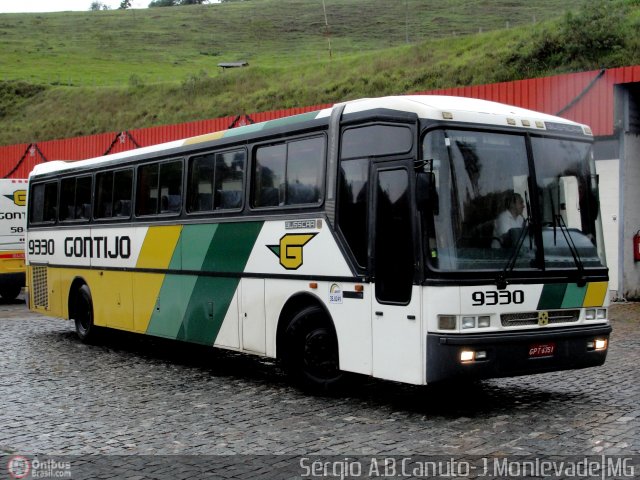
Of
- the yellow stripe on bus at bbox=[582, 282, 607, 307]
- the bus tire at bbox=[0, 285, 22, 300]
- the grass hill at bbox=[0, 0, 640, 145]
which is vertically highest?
the grass hill at bbox=[0, 0, 640, 145]

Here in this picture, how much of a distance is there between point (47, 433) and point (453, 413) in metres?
3.75

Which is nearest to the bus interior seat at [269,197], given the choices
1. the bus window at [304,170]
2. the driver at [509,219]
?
the bus window at [304,170]

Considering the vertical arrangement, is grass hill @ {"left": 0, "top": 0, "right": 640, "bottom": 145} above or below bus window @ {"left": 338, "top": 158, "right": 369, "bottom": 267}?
above

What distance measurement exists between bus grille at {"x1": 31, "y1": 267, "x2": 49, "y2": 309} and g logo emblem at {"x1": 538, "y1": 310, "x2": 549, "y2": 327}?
10.6 m

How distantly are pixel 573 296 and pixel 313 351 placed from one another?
2.79 metres

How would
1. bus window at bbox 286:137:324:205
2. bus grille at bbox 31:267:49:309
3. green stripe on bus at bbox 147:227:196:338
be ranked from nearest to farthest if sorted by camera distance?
1. bus window at bbox 286:137:324:205
2. green stripe on bus at bbox 147:227:196:338
3. bus grille at bbox 31:267:49:309

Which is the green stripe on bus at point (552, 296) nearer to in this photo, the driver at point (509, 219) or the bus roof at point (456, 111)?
the driver at point (509, 219)

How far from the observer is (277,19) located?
108000mm

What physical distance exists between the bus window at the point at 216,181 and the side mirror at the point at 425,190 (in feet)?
11.2

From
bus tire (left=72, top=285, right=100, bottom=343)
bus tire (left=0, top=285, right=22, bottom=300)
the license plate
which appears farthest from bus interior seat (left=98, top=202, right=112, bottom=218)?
bus tire (left=0, top=285, right=22, bottom=300)

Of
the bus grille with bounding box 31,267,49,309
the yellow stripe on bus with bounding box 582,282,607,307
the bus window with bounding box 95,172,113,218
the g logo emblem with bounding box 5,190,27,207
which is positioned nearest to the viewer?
the yellow stripe on bus with bounding box 582,282,607,307

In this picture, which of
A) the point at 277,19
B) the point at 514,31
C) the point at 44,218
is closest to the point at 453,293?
the point at 44,218

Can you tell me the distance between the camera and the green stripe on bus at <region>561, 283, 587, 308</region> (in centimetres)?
925

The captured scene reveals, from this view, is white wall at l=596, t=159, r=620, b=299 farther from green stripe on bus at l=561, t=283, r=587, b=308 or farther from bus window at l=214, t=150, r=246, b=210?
green stripe on bus at l=561, t=283, r=587, b=308
